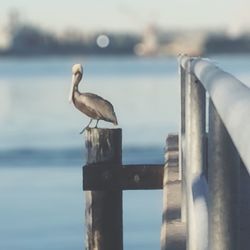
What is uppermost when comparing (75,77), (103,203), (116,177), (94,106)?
(75,77)

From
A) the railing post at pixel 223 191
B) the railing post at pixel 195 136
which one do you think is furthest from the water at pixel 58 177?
the railing post at pixel 223 191

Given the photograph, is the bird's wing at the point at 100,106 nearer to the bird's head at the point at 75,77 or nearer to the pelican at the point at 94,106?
the pelican at the point at 94,106

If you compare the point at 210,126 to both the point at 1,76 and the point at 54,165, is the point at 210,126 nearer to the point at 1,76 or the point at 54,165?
the point at 54,165

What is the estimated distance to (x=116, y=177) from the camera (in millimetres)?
6328

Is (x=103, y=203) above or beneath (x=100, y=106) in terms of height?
beneath

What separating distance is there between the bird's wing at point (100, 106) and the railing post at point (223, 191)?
4.19 metres

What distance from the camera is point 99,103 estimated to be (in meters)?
6.70

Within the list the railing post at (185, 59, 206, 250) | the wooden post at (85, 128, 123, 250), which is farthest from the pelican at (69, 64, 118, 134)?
the railing post at (185, 59, 206, 250)

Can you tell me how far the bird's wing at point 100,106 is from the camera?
264 inches

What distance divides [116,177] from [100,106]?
530 millimetres

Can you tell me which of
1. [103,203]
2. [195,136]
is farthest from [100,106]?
[195,136]

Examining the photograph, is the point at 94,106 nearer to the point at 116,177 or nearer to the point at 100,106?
the point at 100,106

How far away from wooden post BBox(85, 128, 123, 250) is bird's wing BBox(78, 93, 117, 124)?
0.47m

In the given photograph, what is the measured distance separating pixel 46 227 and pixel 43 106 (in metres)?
38.5
